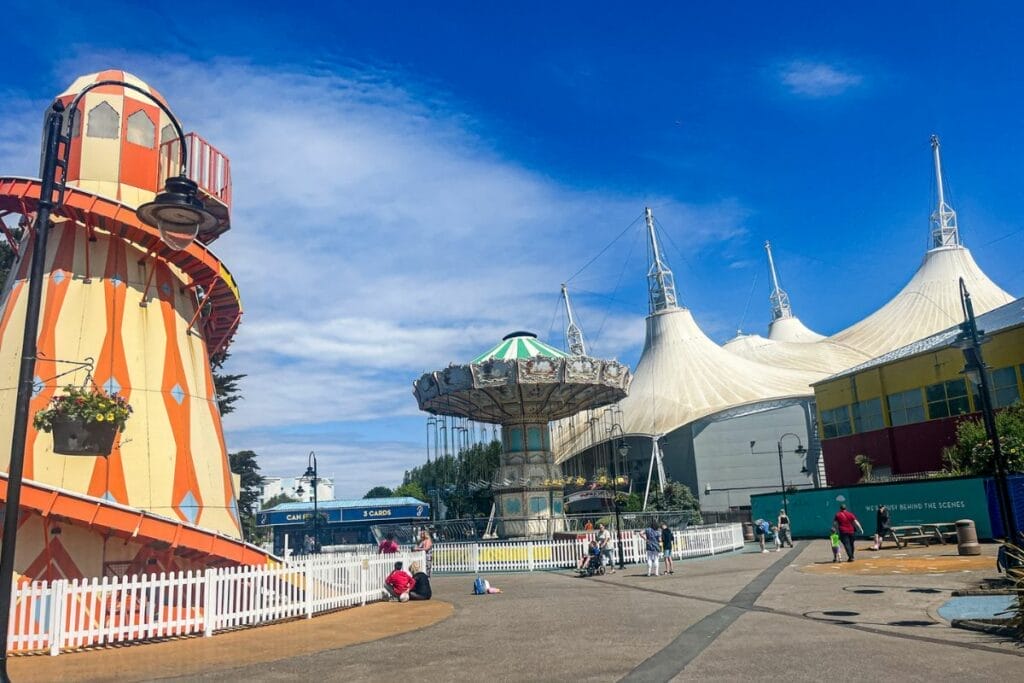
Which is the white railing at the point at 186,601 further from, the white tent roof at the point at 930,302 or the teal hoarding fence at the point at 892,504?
the white tent roof at the point at 930,302

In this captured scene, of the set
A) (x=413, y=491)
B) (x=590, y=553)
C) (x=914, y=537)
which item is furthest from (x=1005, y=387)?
(x=413, y=491)

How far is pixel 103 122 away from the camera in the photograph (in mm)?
18625

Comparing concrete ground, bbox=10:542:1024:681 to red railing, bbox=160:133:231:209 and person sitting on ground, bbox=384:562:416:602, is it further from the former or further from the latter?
red railing, bbox=160:133:231:209

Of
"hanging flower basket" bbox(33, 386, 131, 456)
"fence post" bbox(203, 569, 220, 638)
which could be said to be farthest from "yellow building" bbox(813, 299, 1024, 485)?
"hanging flower basket" bbox(33, 386, 131, 456)

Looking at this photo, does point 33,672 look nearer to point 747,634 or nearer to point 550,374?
point 747,634

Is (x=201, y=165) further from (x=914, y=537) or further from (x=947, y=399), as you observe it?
(x=947, y=399)

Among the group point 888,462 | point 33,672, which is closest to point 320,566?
point 33,672

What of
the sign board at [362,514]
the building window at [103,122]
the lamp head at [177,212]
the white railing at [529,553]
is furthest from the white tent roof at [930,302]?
the lamp head at [177,212]

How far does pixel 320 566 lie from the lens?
14992mm

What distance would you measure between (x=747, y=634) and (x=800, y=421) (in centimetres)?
5317

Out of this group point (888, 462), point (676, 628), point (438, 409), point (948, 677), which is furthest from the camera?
point (888, 462)

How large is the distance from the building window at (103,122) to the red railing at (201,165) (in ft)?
3.73

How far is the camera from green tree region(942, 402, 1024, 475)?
2747cm

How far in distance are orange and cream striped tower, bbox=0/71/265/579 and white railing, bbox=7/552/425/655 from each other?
2.93 ft
